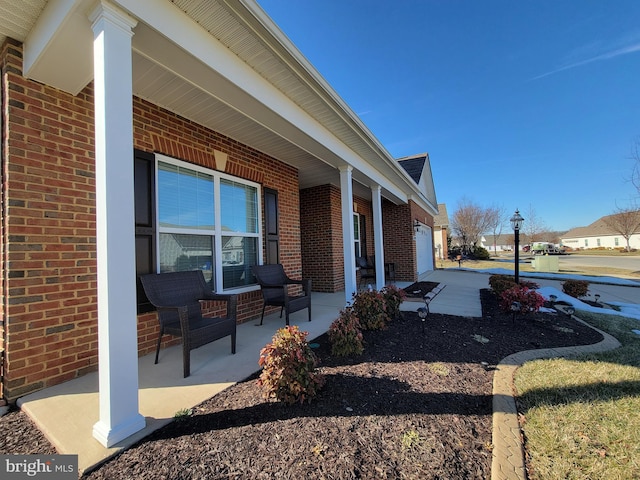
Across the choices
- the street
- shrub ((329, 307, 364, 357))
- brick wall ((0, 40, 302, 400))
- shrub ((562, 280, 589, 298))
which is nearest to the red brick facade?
brick wall ((0, 40, 302, 400))

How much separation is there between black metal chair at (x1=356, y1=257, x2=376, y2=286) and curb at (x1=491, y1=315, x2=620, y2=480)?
5469 millimetres

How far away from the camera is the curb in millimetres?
1471

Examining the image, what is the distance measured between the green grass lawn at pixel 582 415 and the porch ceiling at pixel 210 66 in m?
3.66

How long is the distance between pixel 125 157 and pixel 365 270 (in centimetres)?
832

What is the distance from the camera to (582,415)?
1.96 m

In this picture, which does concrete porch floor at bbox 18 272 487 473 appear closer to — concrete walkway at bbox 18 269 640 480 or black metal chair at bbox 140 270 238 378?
concrete walkway at bbox 18 269 640 480

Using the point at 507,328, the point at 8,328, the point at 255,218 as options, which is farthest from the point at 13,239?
the point at 507,328

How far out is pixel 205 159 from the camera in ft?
13.2

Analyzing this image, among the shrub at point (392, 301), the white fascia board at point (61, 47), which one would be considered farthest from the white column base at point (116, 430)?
the shrub at point (392, 301)

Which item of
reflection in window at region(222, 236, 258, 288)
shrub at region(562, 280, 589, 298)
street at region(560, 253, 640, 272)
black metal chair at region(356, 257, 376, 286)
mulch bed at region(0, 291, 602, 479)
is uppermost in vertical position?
reflection in window at region(222, 236, 258, 288)

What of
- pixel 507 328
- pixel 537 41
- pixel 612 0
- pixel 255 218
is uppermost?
pixel 537 41

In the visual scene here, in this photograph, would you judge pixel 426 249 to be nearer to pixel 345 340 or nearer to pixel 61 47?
pixel 345 340

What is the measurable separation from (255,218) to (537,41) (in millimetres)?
8729

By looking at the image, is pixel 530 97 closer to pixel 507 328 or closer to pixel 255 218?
pixel 507 328
